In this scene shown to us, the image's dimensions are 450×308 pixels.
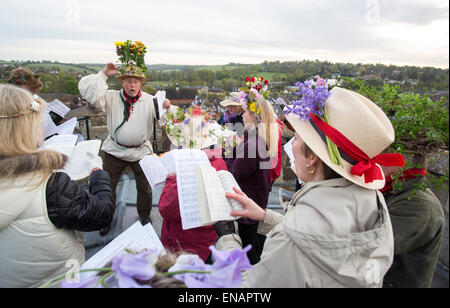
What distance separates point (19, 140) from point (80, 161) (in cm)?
68

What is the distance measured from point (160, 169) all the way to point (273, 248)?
141 centimetres

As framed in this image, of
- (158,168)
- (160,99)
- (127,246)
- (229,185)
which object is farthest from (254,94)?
(127,246)

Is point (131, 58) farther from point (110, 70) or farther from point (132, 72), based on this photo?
point (110, 70)

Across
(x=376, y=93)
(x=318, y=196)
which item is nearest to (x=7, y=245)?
(x=318, y=196)

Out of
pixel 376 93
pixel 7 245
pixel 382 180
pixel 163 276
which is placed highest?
pixel 376 93

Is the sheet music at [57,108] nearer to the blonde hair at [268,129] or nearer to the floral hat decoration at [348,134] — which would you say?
the blonde hair at [268,129]

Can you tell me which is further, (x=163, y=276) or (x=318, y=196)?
(x=318, y=196)

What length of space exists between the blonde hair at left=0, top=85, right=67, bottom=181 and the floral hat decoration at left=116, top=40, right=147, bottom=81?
2160 mm

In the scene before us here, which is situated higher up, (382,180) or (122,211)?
(382,180)

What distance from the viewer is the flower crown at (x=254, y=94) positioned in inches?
111

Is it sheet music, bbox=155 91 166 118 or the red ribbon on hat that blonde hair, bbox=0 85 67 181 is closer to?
the red ribbon on hat
